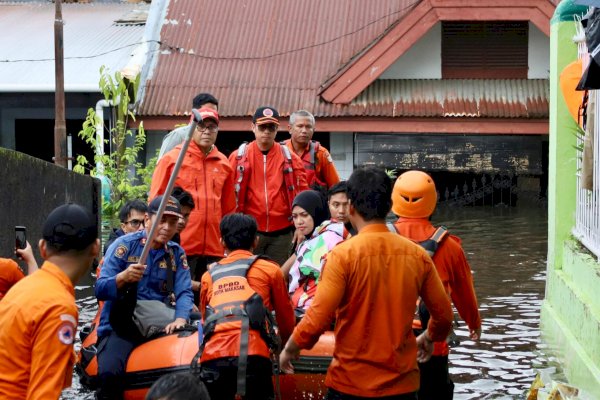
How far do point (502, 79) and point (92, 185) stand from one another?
9.42 metres

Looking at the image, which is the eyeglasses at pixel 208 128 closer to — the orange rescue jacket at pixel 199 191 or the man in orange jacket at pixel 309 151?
the orange rescue jacket at pixel 199 191

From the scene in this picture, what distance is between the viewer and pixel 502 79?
20359 millimetres

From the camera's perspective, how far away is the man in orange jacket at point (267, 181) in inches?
367

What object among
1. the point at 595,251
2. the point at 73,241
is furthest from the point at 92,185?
the point at 73,241

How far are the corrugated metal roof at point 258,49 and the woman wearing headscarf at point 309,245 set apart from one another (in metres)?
11.4

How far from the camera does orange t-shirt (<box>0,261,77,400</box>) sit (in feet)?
13.2

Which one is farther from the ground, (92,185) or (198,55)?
(198,55)

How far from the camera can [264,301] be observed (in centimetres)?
630

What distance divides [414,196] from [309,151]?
381 cm

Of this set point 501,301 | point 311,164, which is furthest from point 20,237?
point 501,301

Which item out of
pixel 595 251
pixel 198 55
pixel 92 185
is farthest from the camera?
pixel 198 55

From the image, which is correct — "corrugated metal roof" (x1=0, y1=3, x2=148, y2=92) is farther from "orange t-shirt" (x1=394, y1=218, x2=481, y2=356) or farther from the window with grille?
"orange t-shirt" (x1=394, y1=218, x2=481, y2=356)

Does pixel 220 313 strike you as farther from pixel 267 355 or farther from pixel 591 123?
pixel 591 123

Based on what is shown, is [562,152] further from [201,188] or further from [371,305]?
[371,305]
